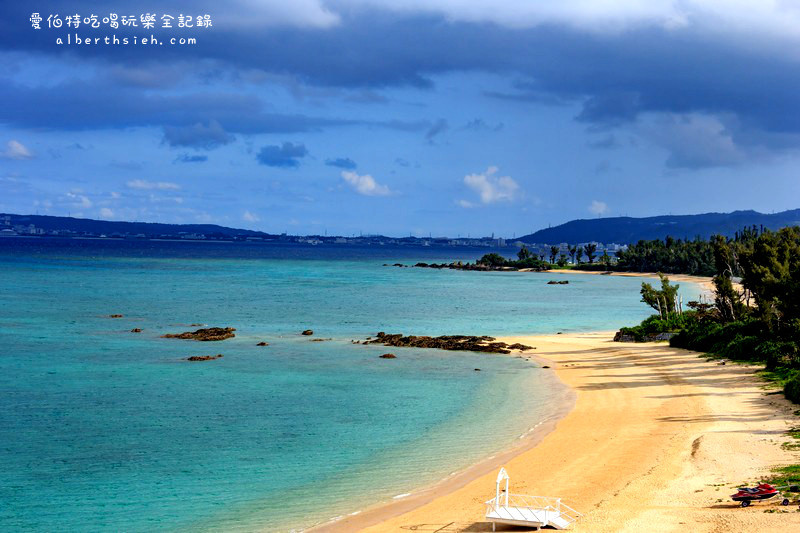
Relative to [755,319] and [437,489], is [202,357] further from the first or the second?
[755,319]

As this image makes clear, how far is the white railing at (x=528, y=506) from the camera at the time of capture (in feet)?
55.8

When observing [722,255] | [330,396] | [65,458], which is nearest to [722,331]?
[722,255]

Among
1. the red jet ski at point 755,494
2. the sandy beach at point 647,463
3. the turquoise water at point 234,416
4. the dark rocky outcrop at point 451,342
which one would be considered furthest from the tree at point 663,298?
the red jet ski at point 755,494

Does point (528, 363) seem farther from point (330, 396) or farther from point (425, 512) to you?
point (425, 512)

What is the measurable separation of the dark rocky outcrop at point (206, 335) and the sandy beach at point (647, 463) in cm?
2634

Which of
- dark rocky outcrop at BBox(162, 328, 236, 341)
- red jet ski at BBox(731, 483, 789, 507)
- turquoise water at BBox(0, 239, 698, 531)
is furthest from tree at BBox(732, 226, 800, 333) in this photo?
dark rocky outcrop at BBox(162, 328, 236, 341)

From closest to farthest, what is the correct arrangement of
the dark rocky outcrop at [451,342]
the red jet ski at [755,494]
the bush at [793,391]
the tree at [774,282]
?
1. the red jet ski at [755,494]
2. the bush at [793,391]
3. the tree at [774,282]
4. the dark rocky outcrop at [451,342]

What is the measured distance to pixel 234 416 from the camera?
1136 inches

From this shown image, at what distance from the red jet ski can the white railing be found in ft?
12.1

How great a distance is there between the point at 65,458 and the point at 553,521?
50.2 feet

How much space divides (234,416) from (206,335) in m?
24.0

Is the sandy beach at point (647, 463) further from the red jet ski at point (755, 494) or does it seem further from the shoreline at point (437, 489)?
the red jet ski at point (755, 494)

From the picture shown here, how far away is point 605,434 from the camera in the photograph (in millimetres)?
25984

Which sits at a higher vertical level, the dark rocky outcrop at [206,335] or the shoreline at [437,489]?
the dark rocky outcrop at [206,335]
